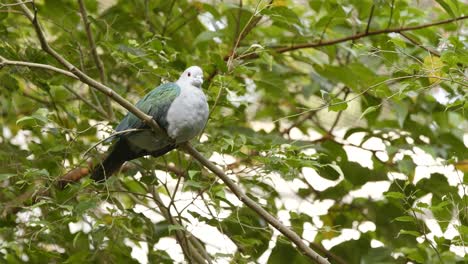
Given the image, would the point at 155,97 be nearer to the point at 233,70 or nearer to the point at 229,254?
the point at 233,70

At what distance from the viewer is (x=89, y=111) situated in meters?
2.72

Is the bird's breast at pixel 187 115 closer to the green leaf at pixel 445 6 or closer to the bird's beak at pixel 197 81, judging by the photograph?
the bird's beak at pixel 197 81

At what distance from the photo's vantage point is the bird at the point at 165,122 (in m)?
2.19

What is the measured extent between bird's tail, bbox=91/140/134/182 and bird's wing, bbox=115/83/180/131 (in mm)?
94

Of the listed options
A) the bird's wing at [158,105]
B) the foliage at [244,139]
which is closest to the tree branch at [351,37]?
the foliage at [244,139]

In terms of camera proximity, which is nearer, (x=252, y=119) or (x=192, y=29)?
(x=192, y=29)

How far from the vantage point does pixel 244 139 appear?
85.0 inches

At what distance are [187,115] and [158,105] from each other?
110 mm

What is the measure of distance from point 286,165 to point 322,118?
1502 mm

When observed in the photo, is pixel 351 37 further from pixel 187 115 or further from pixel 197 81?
pixel 187 115

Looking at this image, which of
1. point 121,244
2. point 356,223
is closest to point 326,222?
point 356,223

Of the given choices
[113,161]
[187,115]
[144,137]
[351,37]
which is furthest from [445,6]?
[113,161]

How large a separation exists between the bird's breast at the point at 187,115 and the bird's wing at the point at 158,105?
0.02m

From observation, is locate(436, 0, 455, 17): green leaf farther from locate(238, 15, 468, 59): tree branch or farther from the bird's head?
the bird's head
